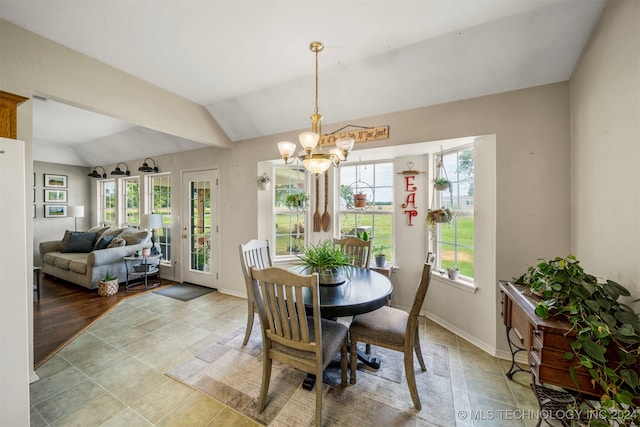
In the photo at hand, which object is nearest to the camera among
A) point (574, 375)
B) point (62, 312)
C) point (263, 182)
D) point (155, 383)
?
point (574, 375)

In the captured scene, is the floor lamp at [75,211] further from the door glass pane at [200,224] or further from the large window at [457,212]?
the large window at [457,212]

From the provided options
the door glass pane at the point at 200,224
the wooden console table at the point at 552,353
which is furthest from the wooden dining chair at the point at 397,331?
the door glass pane at the point at 200,224

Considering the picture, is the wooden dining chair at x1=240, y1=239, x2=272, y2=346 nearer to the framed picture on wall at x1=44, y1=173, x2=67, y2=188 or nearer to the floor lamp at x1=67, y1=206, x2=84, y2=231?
the floor lamp at x1=67, y1=206, x2=84, y2=231

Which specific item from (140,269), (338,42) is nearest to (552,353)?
(338,42)

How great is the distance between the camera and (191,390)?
183cm

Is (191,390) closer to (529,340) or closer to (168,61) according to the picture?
(529,340)

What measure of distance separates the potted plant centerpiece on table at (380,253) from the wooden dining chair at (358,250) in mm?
450

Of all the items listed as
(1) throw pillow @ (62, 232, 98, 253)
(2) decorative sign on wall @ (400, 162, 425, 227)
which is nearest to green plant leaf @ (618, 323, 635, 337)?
(2) decorative sign on wall @ (400, 162, 425, 227)

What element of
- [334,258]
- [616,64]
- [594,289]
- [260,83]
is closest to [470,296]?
[594,289]

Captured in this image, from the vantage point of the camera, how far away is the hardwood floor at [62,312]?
243 cm

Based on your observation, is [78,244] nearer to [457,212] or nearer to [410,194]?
[410,194]

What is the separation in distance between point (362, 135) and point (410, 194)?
99 cm

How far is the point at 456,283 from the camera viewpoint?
2.67 meters

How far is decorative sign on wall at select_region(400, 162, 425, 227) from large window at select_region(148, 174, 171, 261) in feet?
14.1
